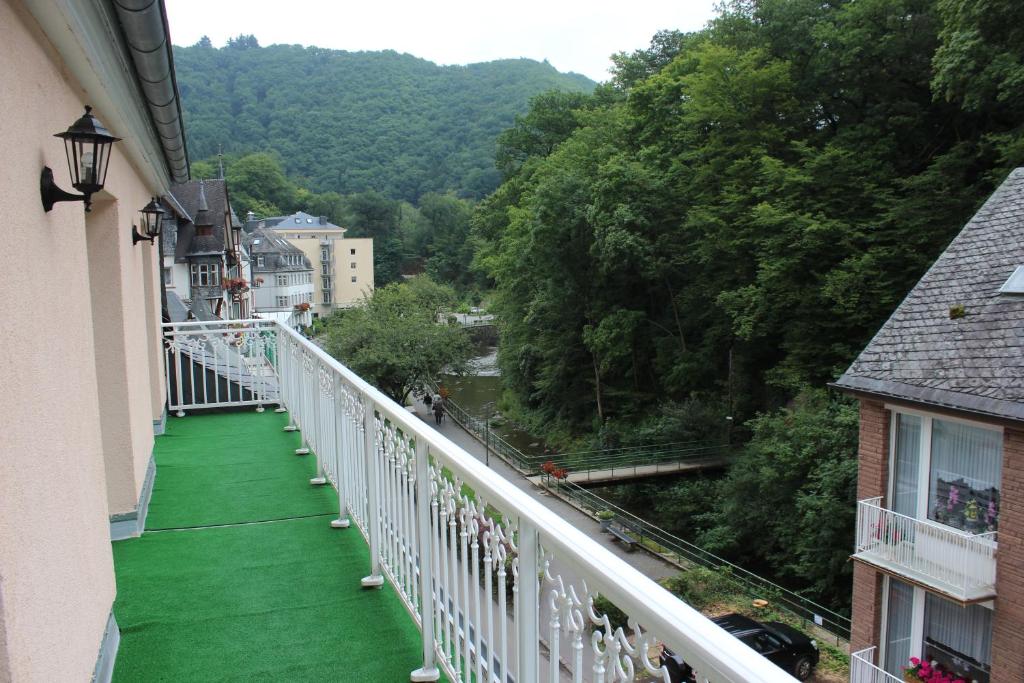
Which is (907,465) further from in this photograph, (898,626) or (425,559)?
(425,559)

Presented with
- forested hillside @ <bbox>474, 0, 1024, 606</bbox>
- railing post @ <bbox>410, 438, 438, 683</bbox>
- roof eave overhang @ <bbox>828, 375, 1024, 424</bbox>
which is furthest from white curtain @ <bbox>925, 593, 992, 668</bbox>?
railing post @ <bbox>410, 438, 438, 683</bbox>

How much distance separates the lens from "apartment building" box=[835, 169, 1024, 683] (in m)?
9.98

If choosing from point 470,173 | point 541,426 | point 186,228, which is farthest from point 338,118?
point 541,426

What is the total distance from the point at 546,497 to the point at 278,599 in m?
20.2

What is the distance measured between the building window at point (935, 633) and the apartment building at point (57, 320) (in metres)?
11.2

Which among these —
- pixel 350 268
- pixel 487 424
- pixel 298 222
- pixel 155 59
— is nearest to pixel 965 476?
pixel 155 59

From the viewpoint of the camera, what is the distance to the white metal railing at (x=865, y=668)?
11.6 m

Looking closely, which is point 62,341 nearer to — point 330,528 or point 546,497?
point 330,528

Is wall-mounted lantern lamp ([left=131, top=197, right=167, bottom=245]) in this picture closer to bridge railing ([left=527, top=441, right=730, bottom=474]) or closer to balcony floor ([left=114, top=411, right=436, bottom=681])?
balcony floor ([left=114, top=411, right=436, bottom=681])

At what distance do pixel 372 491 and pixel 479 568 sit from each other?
96 centimetres

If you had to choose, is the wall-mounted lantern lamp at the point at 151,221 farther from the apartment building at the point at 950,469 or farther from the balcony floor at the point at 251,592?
the apartment building at the point at 950,469

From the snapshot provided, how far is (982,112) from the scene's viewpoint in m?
21.0

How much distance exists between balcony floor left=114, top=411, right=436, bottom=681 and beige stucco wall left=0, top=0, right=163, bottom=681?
0.38 meters

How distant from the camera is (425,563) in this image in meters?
2.76
